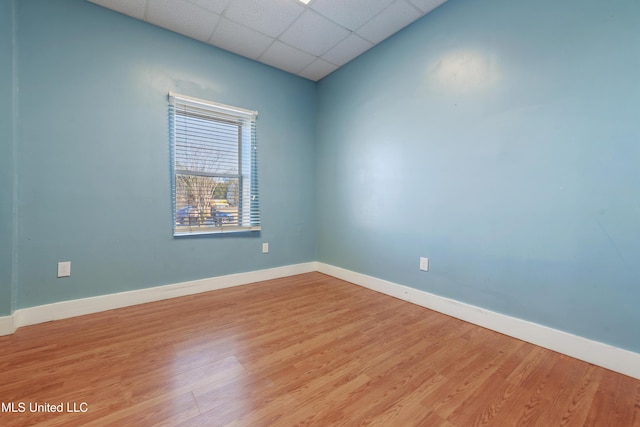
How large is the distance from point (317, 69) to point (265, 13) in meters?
1.07

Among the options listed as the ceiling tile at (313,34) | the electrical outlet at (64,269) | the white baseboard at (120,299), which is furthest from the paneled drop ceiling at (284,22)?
the white baseboard at (120,299)

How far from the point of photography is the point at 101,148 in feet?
7.25

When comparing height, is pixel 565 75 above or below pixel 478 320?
above

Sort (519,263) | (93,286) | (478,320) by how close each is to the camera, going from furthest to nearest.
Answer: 1. (93,286)
2. (478,320)
3. (519,263)

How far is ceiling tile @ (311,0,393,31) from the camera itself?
2156 millimetres

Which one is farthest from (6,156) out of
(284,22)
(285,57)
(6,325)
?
(285,57)

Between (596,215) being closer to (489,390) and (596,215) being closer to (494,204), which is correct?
(494,204)

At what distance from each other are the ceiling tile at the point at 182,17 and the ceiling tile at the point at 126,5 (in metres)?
0.06

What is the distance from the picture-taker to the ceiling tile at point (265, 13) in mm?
2176

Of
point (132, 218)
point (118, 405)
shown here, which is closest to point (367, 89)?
point (132, 218)

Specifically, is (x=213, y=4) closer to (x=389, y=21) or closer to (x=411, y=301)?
(x=389, y=21)

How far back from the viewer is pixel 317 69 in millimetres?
3250

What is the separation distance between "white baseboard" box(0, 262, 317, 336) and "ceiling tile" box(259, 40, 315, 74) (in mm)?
2514

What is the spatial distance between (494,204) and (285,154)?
2.34m
